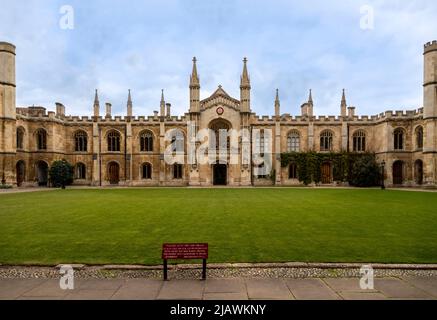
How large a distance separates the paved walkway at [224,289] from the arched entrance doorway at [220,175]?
34825 millimetres

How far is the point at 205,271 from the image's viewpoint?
21.1 feet

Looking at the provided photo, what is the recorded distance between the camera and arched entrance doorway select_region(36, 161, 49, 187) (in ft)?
131

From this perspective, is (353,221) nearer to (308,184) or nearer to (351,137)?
(308,184)

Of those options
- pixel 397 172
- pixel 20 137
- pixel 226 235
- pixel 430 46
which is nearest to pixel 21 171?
pixel 20 137

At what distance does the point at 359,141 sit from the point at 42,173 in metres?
42.1

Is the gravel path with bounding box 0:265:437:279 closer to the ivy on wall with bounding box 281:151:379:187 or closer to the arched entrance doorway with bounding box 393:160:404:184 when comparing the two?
the ivy on wall with bounding box 281:151:379:187

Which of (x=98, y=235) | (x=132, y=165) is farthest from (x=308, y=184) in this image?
(x=98, y=235)

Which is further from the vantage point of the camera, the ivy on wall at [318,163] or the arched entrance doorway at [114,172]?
the arched entrance doorway at [114,172]

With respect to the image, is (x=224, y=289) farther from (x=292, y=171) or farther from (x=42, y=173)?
(x=42, y=173)

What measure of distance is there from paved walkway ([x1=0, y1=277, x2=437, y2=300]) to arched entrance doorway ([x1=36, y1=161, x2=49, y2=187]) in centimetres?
3824

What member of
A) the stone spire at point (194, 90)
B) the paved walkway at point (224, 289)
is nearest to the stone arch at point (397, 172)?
the stone spire at point (194, 90)

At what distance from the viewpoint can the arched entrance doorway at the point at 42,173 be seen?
3988cm

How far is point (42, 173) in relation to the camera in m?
40.8

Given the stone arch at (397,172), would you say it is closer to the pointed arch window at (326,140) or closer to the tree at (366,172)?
the tree at (366,172)
